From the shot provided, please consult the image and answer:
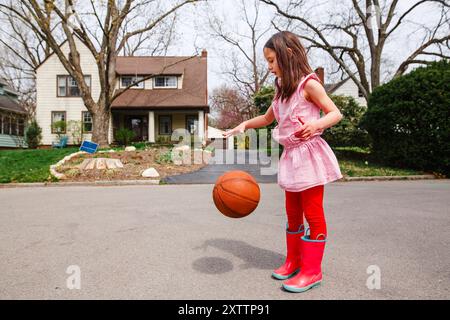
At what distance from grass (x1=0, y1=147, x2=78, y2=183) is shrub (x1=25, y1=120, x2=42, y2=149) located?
9207 mm

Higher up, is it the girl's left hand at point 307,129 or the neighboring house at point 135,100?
the neighboring house at point 135,100

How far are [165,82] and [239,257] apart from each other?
1108 inches

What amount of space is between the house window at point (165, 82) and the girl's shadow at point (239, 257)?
2720 cm

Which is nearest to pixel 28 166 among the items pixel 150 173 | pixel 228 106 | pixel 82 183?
pixel 82 183

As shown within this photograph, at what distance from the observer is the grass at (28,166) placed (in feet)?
38.3

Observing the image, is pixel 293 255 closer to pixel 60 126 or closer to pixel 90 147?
pixel 90 147

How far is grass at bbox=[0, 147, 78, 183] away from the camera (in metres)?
11.7

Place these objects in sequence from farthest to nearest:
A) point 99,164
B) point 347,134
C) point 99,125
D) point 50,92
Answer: point 50,92 < point 99,125 < point 347,134 < point 99,164

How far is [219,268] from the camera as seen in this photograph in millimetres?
3008

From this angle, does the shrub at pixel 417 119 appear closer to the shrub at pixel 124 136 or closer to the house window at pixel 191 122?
the house window at pixel 191 122

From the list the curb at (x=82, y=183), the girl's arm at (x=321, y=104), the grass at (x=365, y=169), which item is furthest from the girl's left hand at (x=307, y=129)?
the grass at (x=365, y=169)

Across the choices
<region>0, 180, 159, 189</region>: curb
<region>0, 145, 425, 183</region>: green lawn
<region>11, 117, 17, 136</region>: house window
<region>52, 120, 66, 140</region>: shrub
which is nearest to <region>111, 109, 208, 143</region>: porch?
<region>52, 120, 66, 140</region>: shrub

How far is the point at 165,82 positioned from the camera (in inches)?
1174

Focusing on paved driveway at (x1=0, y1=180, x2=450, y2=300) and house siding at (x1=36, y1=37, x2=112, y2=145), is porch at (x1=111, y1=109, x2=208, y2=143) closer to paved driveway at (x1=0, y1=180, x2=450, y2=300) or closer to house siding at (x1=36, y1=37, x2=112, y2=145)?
house siding at (x1=36, y1=37, x2=112, y2=145)
